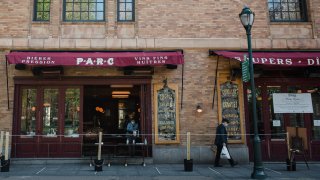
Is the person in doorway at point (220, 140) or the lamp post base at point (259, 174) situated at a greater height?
the person in doorway at point (220, 140)

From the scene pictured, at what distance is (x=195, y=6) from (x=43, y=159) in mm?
8420

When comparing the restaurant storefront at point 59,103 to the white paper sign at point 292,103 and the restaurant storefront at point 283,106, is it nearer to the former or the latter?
the restaurant storefront at point 283,106

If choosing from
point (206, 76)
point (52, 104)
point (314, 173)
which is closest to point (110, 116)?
point (52, 104)

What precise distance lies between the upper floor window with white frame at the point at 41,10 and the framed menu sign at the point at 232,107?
24.6ft

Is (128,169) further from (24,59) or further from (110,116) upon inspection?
(110,116)

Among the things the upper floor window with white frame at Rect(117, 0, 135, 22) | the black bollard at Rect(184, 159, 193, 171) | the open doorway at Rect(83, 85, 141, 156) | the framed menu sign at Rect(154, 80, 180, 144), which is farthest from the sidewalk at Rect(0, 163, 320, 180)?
the open doorway at Rect(83, 85, 141, 156)

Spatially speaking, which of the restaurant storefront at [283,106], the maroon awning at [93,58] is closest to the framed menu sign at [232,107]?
the restaurant storefront at [283,106]

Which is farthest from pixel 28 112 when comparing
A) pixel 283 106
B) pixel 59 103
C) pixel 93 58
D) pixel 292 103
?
pixel 292 103

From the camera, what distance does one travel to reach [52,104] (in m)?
13.0

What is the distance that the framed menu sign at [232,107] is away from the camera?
1303 cm

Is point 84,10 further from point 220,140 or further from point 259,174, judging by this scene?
point 259,174

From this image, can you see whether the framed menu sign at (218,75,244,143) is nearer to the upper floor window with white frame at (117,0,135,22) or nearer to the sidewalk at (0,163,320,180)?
the sidewalk at (0,163,320,180)

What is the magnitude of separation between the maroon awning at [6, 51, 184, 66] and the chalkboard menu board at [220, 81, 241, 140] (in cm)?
233

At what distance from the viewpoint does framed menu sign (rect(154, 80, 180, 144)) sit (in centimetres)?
1280
